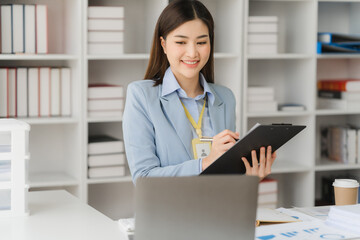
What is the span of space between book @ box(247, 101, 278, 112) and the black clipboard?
1.64m

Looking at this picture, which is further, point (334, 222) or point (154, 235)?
point (334, 222)

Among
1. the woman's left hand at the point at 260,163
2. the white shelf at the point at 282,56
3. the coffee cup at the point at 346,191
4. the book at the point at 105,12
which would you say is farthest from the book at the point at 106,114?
the coffee cup at the point at 346,191

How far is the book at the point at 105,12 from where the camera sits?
3.39m

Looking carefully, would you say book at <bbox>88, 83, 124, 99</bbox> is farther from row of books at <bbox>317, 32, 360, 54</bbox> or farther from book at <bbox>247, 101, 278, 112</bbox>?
row of books at <bbox>317, 32, 360, 54</bbox>

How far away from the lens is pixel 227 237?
4.44 ft

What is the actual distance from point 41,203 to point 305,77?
2.21m

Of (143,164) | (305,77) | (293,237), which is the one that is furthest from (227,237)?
(305,77)

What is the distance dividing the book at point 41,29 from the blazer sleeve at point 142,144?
48.3 inches

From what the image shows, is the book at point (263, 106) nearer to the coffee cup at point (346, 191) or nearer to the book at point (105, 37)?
the book at point (105, 37)

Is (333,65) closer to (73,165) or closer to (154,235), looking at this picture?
(73,165)

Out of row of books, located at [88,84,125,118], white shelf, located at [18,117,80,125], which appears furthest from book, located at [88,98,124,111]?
white shelf, located at [18,117,80,125]

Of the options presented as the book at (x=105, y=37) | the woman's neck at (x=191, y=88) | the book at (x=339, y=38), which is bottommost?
the woman's neck at (x=191, y=88)

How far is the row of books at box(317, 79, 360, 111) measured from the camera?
3953 mm

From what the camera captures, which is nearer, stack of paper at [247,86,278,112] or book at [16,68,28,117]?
book at [16,68,28,117]
